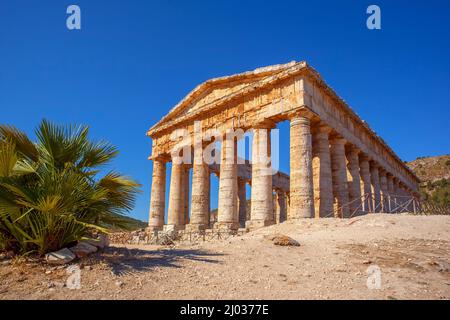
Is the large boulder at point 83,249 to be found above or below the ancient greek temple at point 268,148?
below

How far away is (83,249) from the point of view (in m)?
6.20

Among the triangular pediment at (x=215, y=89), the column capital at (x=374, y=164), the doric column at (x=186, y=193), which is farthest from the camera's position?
the doric column at (x=186, y=193)

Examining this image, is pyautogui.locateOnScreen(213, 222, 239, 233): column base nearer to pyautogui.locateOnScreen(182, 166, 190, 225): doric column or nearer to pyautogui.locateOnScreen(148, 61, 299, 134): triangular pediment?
pyautogui.locateOnScreen(148, 61, 299, 134): triangular pediment

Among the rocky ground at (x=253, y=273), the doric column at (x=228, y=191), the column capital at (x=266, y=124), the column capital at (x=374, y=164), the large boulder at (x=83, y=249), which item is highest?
the column capital at (x=266, y=124)

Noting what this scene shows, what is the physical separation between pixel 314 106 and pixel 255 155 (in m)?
4.01

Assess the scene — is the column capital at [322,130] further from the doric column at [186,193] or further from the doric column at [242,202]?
the doric column at [242,202]

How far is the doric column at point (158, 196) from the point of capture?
23562 mm

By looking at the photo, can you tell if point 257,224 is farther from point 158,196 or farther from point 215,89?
point 158,196

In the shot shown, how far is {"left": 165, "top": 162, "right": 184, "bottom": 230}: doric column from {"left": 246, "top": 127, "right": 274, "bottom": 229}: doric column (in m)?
7.72

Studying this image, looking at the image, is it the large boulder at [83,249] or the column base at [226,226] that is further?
the column base at [226,226]

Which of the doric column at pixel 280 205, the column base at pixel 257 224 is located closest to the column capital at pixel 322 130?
the column base at pixel 257 224

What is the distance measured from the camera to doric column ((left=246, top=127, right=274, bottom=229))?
16188 millimetres

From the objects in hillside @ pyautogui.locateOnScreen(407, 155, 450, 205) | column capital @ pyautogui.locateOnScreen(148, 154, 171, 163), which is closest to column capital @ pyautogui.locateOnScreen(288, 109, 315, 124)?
column capital @ pyautogui.locateOnScreen(148, 154, 171, 163)
